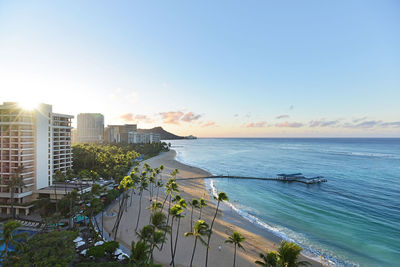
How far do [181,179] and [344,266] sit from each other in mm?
53255

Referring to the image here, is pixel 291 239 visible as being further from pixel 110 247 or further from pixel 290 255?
pixel 110 247

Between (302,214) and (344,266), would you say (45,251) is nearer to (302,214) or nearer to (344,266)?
(344,266)

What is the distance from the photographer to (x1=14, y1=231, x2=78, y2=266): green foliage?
54.1 ft

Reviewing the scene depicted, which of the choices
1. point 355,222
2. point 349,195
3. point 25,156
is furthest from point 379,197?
point 25,156

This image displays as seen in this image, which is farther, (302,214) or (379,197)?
(379,197)

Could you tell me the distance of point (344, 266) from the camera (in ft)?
82.7

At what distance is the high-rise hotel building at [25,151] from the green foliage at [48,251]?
2467 cm

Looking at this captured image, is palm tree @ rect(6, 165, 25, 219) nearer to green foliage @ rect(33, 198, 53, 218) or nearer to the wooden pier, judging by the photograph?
green foliage @ rect(33, 198, 53, 218)

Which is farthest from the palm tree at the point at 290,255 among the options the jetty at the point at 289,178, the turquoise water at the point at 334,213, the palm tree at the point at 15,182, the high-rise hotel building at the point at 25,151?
the jetty at the point at 289,178

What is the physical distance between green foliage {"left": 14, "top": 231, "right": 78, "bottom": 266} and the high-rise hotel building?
971 inches

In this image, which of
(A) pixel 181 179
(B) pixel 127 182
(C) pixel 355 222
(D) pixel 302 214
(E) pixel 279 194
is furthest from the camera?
(A) pixel 181 179

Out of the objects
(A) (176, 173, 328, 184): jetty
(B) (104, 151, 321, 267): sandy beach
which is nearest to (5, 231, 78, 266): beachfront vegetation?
(B) (104, 151, 321, 267): sandy beach

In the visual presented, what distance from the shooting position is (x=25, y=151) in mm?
38656

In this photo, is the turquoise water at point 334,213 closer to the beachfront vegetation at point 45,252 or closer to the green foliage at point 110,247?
the green foliage at point 110,247
